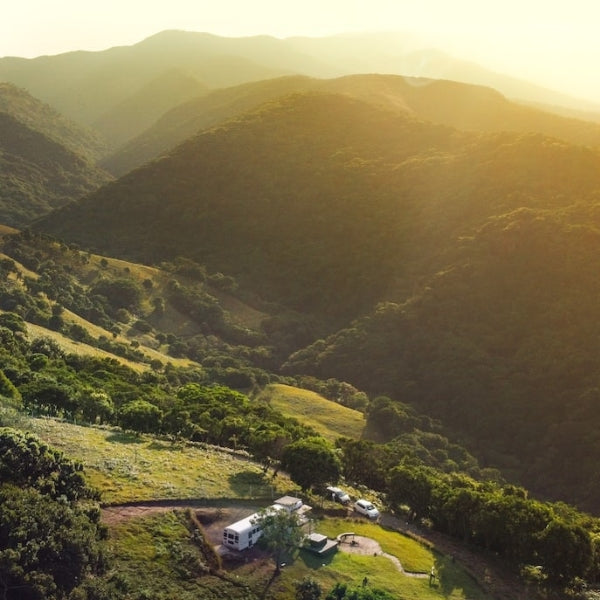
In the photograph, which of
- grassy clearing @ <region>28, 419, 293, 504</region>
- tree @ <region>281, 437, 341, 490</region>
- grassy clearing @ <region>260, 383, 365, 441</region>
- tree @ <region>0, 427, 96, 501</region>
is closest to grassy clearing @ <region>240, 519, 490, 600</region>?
tree @ <region>281, 437, 341, 490</region>

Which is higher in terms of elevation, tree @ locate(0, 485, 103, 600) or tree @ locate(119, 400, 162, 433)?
tree @ locate(0, 485, 103, 600)

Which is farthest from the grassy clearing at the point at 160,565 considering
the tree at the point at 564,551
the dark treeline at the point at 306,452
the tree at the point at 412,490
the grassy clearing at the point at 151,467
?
the tree at the point at 564,551

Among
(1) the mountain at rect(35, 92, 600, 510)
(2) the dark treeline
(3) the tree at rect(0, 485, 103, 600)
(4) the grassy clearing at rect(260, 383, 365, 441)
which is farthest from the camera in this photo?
(1) the mountain at rect(35, 92, 600, 510)

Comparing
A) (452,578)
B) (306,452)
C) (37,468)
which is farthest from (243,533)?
(452,578)

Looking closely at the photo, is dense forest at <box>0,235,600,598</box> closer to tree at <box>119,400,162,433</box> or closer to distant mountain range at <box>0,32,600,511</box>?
tree at <box>119,400,162,433</box>

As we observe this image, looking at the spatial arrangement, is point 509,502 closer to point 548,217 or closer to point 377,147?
point 548,217

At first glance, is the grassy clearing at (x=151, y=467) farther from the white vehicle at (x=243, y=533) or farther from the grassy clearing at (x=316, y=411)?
the grassy clearing at (x=316, y=411)
